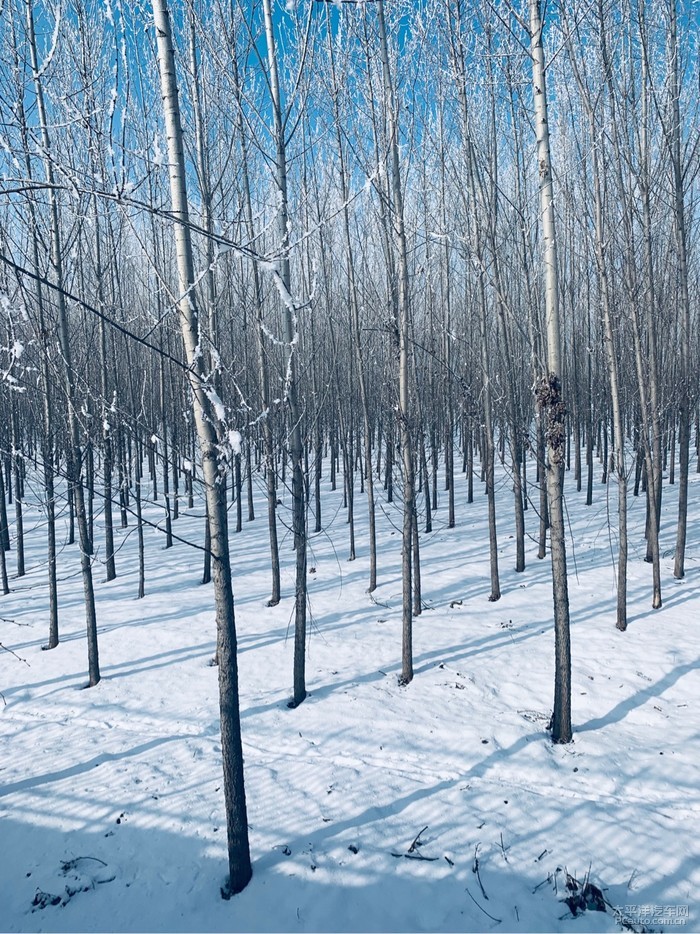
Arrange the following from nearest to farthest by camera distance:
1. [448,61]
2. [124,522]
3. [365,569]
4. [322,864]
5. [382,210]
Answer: [322,864]
[382,210]
[448,61]
[365,569]
[124,522]

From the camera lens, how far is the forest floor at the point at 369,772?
3.75 m

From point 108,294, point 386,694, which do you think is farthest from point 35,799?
point 108,294

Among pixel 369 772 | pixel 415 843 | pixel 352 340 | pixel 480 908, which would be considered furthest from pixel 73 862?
pixel 352 340

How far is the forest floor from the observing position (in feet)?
12.3

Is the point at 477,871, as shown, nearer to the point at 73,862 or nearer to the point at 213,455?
the point at 73,862

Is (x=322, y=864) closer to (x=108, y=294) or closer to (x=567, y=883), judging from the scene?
(x=567, y=883)

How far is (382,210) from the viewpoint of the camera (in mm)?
6914

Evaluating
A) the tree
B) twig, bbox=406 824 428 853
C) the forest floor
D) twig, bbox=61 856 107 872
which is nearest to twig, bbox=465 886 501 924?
the forest floor

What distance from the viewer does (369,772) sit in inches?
200

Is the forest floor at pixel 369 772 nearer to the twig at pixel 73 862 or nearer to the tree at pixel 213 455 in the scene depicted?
the twig at pixel 73 862

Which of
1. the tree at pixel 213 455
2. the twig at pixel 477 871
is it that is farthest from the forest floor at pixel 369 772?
the tree at pixel 213 455

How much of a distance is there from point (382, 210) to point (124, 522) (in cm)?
1295

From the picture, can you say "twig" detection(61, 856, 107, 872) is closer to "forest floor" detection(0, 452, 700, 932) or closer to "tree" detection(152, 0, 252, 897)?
"forest floor" detection(0, 452, 700, 932)

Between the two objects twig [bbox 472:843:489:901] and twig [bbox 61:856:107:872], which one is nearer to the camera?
twig [bbox 472:843:489:901]
